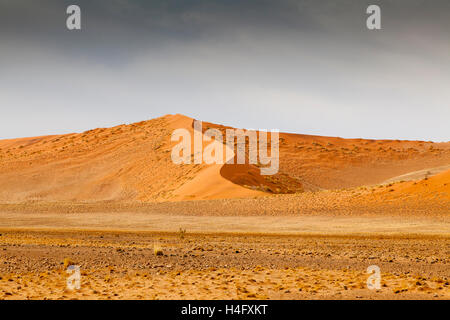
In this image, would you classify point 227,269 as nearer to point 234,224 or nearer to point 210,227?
point 210,227

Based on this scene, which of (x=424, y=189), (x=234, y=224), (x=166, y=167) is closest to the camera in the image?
(x=234, y=224)

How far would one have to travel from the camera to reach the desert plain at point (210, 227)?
31.6 ft

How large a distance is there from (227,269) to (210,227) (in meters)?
12.8

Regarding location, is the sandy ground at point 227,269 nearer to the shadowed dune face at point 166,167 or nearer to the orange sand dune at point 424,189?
the orange sand dune at point 424,189

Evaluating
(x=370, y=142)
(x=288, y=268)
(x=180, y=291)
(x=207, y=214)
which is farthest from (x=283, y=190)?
(x=370, y=142)

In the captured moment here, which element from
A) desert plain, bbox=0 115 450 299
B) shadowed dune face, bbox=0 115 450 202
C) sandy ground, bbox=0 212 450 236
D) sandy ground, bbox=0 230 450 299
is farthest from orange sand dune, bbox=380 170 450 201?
sandy ground, bbox=0 230 450 299

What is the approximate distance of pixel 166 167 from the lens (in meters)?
53.1

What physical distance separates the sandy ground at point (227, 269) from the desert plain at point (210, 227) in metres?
0.04

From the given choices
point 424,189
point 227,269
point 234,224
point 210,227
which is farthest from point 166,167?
point 227,269

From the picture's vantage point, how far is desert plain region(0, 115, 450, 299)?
9617mm

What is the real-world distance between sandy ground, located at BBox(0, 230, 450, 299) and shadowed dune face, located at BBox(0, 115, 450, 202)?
19.4m

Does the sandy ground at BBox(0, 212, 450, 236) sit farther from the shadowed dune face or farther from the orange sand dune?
the shadowed dune face
